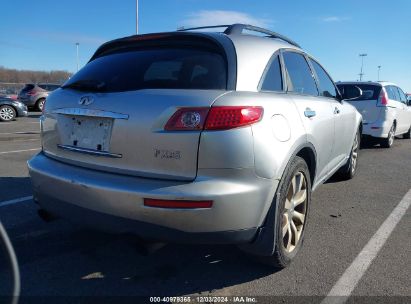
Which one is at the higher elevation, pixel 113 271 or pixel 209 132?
pixel 209 132

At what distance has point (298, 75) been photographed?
12.9 feet

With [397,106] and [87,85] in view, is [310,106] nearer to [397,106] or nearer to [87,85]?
[87,85]

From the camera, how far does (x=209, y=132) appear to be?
2.55 meters

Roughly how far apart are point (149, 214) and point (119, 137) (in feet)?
1.77

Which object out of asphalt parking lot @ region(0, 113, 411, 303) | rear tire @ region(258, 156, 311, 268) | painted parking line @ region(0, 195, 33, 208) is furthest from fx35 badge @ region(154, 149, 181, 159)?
painted parking line @ region(0, 195, 33, 208)

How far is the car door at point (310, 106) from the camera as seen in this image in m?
3.54

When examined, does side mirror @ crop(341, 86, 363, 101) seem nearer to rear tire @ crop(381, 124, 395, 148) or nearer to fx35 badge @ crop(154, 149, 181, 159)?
fx35 badge @ crop(154, 149, 181, 159)

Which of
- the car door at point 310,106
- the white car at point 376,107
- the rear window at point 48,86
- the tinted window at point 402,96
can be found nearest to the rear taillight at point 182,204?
the car door at point 310,106

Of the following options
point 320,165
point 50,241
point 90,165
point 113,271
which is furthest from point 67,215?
point 320,165

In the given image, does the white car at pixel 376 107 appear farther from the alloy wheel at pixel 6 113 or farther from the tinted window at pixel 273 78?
the alloy wheel at pixel 6 113

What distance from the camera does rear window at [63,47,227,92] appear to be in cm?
285

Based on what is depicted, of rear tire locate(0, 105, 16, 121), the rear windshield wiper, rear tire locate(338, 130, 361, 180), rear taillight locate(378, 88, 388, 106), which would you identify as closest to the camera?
the rear windshield wiper

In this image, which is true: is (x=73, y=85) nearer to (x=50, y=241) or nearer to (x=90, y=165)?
(x=90, y=165)

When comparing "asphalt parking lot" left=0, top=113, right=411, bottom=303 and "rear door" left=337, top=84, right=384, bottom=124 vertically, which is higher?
"rear door" left=337, top=84, right=384, bottom=124
